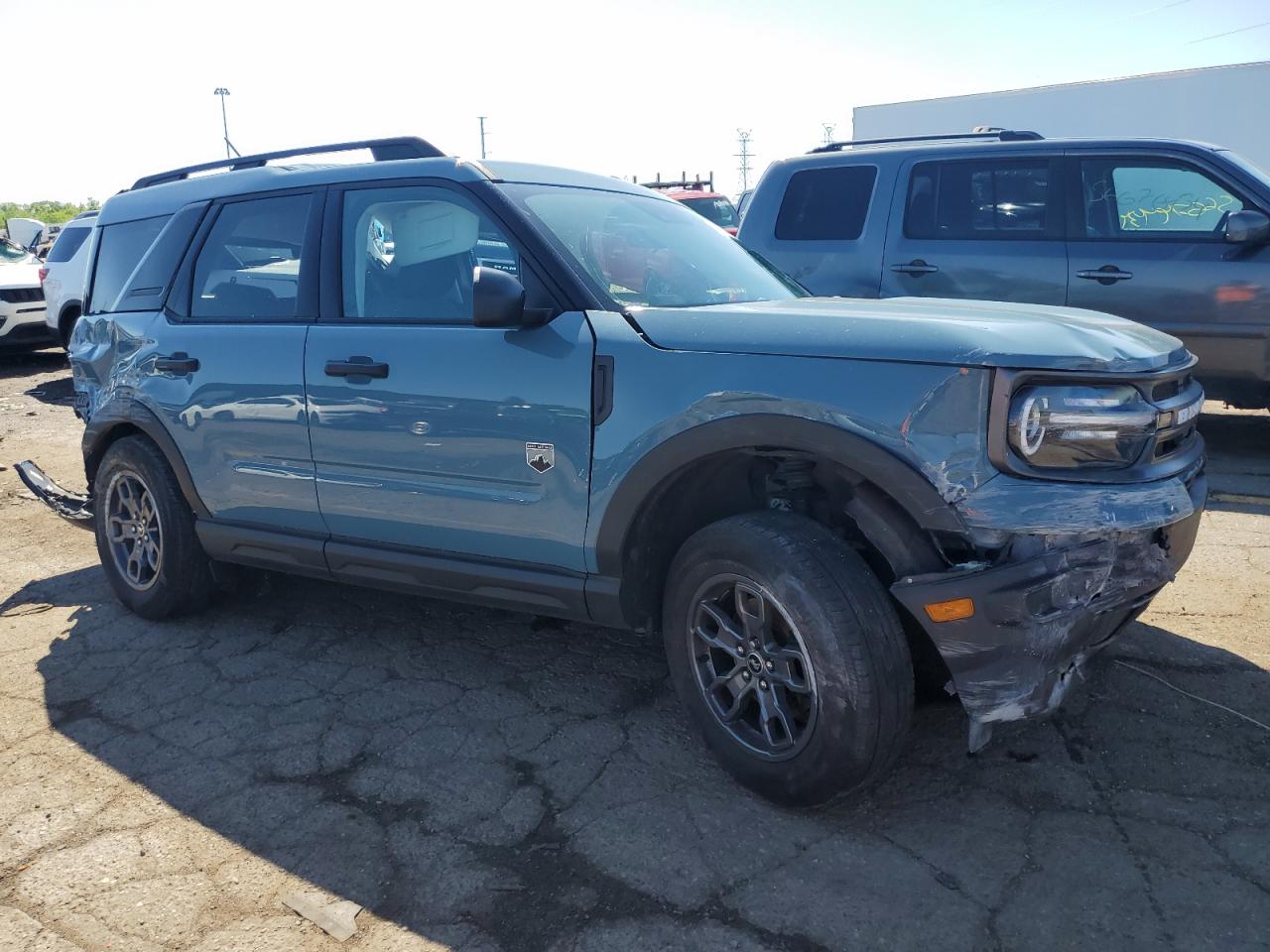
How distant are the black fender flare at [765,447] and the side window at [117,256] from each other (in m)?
2.91

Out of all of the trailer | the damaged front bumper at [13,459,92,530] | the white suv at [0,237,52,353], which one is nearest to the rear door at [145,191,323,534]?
the damaged front bumper at [13,459,92,530]

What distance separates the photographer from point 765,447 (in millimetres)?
2758

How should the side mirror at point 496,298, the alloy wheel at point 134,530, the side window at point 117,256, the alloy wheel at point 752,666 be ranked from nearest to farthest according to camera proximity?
the alloy wheel at point 752,666 → the side mirror at point 496,298 → the alloy wheel at point 134,530 → the side window at point 117,256

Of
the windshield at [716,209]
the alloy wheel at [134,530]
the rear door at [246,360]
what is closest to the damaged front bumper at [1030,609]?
the rear door at [246,360]

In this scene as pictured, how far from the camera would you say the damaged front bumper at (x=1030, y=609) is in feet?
7.66

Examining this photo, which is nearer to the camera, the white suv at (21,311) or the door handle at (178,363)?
the door handle at (178,363)

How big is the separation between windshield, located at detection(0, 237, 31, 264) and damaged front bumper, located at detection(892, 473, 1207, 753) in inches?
642

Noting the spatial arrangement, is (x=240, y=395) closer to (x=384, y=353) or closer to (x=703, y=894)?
(x=384, y=353)

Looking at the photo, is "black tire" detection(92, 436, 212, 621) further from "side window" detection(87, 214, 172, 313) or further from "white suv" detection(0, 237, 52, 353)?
"white suv" detection(0, 237, 52, 353)

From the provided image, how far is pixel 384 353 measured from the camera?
11.1 ft

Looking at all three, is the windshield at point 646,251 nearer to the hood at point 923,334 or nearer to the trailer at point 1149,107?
the hood at point 923,334

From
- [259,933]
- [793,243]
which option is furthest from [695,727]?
[793,243]

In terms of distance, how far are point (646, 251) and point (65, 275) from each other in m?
11.3

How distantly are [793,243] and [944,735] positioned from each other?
4354 millimetres
